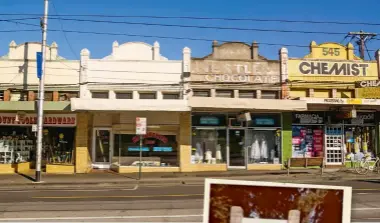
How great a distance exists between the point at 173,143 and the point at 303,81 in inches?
303

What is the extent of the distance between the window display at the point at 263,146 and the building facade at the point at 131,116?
3516 millimetres

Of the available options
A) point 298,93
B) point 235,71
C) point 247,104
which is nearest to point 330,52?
point 298,93

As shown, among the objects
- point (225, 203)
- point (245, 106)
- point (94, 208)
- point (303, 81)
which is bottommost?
point (94, 208)

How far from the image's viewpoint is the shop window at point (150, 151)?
22453mm

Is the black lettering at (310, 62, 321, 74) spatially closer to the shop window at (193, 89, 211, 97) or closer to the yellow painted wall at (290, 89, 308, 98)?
the yellow painted wall at (290, 89, 308, 98)

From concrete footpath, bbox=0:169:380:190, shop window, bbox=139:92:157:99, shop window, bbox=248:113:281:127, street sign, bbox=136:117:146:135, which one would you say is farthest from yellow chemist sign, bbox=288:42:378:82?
street sign, bbox=136:117:146:135

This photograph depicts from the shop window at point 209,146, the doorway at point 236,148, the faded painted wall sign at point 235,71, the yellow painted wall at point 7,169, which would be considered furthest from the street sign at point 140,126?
the yellow painted wall at point 7,169

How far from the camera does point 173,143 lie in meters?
22.5

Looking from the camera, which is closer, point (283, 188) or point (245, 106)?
point (283, 188)

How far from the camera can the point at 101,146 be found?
22969mm

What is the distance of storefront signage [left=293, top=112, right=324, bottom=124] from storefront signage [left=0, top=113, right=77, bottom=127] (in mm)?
11706

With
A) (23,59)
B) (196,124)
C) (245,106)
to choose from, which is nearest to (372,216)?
(245,106)

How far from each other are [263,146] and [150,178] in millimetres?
6977

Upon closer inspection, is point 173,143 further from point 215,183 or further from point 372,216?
point 215,183
